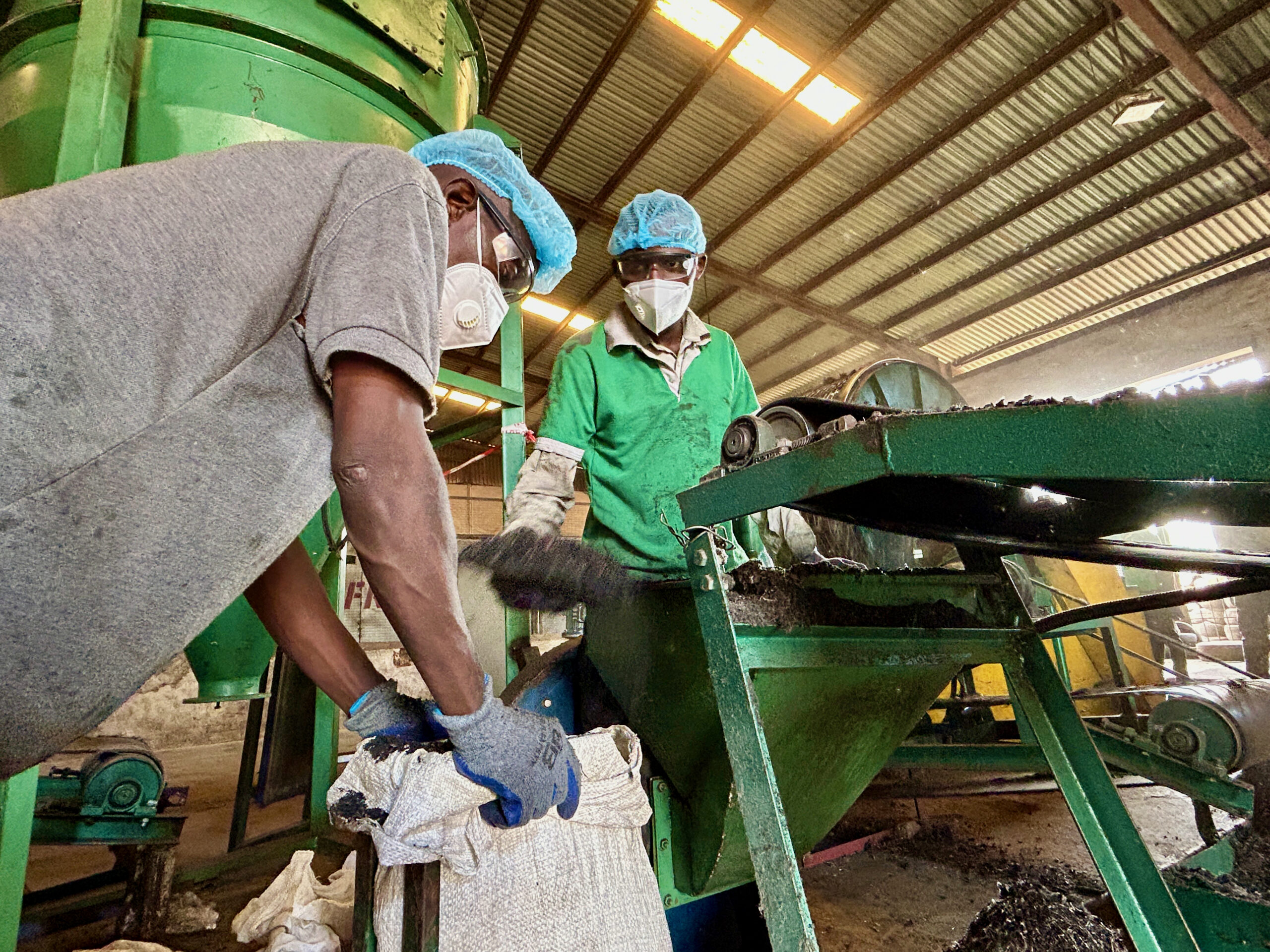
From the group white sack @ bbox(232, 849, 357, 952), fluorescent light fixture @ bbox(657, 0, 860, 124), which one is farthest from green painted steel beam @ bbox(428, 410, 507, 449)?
fluorescent light fixture @ bbox(657, 0, 860, 124)

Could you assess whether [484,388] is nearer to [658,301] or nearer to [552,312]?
[658,301]

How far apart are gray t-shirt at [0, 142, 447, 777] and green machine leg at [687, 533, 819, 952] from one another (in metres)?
0.68

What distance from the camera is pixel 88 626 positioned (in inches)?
27.5

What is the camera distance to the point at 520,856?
3.87 feet

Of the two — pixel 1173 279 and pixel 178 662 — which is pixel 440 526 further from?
pixel 1173 279

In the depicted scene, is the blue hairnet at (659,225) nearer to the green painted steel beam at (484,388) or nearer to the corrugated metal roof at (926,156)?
the green painted steel beam at (484,388)

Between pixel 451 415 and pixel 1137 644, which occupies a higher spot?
pixel 451 415

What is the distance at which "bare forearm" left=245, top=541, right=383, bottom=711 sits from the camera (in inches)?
44.9

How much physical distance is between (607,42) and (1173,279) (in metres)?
6.77

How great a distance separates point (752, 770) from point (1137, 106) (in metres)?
6.47

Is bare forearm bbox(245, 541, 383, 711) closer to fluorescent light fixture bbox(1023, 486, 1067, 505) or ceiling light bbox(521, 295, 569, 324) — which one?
fluorescent light fixture bbox(1023, 486, 1067, 505)

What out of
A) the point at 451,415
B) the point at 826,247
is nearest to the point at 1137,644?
the point at 826,247

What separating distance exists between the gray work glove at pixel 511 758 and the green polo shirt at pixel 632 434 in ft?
3.41

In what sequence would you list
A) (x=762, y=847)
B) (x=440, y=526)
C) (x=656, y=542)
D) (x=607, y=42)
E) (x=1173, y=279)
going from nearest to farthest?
(x=440, y=526)
(x=762, y=847)
(x=656, y=542)
(x=607, y=42)
(x=1173, y=279)
